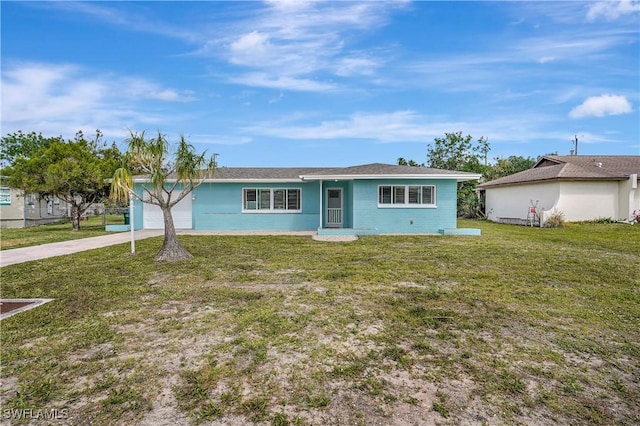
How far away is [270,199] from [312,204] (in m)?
2.08

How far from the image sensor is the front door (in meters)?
17.6

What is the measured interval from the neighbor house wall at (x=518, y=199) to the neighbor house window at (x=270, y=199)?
14.4 m

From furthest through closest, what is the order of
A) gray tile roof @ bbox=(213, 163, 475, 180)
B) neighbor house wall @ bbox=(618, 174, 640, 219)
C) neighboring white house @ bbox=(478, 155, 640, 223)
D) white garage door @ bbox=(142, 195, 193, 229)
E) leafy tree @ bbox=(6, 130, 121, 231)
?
neighboring white house @ bbox=(478, 155, 640, 223)
neighbor house wall @ bbox=(618, 174, 640, 219)
white garage door @ bbox=(142, 195, 193, 229)
leafy tree @ bbox=(6, 130, 121, 231)
gray tile roof @ bbox=(213, 163, 475, 180)

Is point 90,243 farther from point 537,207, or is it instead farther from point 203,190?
point 537,207

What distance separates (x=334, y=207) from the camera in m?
17.7

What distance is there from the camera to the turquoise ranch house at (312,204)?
15680 millimetres

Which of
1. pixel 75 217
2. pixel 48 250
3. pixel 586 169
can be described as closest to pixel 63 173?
pixel 75 217

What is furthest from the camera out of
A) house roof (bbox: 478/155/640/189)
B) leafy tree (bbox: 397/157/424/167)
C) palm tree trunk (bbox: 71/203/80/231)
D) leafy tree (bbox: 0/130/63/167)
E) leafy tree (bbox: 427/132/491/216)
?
leafy tree (bbox: 0/130/63/167)

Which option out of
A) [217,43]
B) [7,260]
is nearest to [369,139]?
[217,43]

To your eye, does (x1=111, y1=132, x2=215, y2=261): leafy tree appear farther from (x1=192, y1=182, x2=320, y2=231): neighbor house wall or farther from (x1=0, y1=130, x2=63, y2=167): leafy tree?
(x1=0, y1=130, x2=63, y2=167): leafy tree

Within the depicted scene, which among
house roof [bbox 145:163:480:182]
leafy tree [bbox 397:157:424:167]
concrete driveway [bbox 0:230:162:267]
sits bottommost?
concrete driveway [bbox 0:230:162:267]

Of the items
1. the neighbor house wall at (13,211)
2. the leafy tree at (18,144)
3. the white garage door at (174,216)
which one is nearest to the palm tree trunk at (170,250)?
the white garage door at (174,216)

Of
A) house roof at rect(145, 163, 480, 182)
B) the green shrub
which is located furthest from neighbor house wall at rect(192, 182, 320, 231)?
the green shrub

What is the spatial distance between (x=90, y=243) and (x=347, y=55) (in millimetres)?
13944
